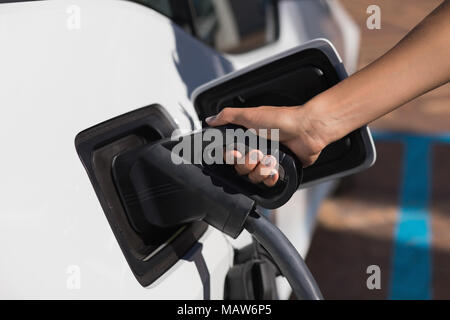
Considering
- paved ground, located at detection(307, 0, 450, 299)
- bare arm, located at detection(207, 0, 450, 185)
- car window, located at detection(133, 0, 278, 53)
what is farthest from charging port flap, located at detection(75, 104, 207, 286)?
paved ground, located at detection(307, 0, 450, 299)

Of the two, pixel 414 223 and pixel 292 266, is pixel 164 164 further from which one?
pixel 414 223

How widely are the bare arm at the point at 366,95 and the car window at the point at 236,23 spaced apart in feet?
4.33

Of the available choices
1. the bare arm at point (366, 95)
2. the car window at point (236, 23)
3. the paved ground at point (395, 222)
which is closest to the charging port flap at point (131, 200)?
the bare arm at point (366, 95)

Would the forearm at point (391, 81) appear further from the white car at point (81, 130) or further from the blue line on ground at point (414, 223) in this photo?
the blue line on ground at point (414, 223)

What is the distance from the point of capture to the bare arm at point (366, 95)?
4.29ft

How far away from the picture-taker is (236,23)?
10.8ft

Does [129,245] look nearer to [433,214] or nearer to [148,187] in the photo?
[148,187]

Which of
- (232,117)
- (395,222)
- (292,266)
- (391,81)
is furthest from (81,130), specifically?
(395,222)

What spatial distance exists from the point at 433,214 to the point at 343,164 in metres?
2.95

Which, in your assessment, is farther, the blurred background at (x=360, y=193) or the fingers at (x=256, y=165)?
the blurred background at (x=360, y=193)

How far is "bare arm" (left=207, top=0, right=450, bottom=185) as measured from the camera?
131cm

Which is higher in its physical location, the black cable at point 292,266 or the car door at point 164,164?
the car door at point 164,164

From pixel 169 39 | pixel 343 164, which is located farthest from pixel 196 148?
pixel 169 39

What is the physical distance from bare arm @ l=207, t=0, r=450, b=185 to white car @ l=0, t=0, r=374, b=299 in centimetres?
8
